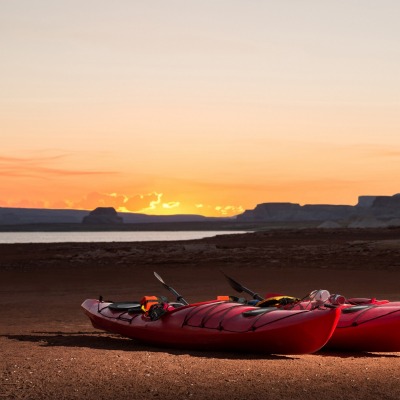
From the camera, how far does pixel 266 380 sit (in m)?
11.0

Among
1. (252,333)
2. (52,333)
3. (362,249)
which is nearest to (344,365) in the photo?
(252,333)

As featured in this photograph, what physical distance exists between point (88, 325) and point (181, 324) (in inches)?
187

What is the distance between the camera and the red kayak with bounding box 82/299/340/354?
12.7 meters

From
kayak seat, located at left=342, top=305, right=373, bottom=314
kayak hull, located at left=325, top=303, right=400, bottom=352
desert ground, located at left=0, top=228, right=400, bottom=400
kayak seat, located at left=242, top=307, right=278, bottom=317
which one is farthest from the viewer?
kayak seat, located at left=342, top=305, right=373, bottom=314

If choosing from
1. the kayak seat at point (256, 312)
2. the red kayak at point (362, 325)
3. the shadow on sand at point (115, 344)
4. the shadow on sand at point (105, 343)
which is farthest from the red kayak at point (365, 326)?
the shadow on sand at point (105, 343)

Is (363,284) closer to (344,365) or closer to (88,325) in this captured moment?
(88,325)

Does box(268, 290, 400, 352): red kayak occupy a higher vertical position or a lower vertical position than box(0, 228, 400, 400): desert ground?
higher

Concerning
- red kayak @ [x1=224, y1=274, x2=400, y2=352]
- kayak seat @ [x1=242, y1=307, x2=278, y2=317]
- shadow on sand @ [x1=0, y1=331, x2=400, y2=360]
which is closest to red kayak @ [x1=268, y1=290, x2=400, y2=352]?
red kayak @ [x1=224, y1=274, x2=400, y2=352]

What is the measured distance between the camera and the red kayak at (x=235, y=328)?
12742 mm

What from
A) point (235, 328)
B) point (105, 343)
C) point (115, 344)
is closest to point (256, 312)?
point (235, 328)

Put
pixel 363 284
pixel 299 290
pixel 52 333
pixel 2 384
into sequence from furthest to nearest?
pixel 363 284
pixel 299 290
pixel 52 333
pixel 2 384

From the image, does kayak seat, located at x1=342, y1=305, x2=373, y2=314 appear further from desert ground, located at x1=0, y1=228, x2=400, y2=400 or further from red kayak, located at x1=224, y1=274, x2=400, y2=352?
desert ground, located at x1=0, y1=228, x2=400, y2=400

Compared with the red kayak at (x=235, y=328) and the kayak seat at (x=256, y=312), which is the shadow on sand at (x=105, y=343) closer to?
the red kayak at (x=235, y=328)

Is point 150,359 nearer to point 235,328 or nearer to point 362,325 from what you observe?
point 235,328
